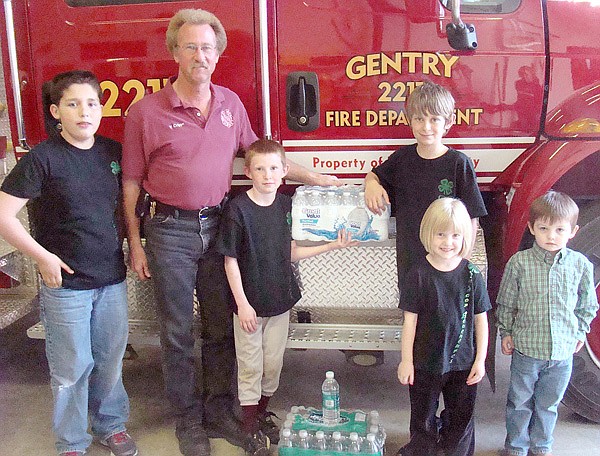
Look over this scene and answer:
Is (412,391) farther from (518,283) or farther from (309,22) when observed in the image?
(309,22)

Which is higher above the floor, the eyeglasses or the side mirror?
the side mirror

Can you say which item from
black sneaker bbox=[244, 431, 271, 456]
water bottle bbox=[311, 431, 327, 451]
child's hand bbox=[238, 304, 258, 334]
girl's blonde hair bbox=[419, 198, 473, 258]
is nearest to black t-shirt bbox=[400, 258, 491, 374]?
girl's blonde hair bbox=[419, 198, 473, 258]

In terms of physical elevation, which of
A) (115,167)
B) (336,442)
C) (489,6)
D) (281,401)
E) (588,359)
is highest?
(489,6)

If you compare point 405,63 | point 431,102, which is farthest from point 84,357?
point 405,63

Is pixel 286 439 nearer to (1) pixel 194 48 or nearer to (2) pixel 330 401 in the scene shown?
(2) pixel 330 401

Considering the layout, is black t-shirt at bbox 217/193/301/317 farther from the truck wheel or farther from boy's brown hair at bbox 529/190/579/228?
the truck wheel

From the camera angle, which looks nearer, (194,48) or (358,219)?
(194,48)

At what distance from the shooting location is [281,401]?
338 centimetres

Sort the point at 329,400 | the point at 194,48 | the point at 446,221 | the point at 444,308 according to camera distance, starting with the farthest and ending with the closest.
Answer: the point at 329,400 < the point at 194,48 < the point at 444,308 < the point at 446,221

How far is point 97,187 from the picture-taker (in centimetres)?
260

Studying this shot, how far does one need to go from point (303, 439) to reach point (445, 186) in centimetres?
121

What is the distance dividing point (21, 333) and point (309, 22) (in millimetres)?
3063

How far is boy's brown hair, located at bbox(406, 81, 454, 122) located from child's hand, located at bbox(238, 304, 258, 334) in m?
1.05

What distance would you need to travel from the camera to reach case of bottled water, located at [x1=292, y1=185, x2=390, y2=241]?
2.80 metres
